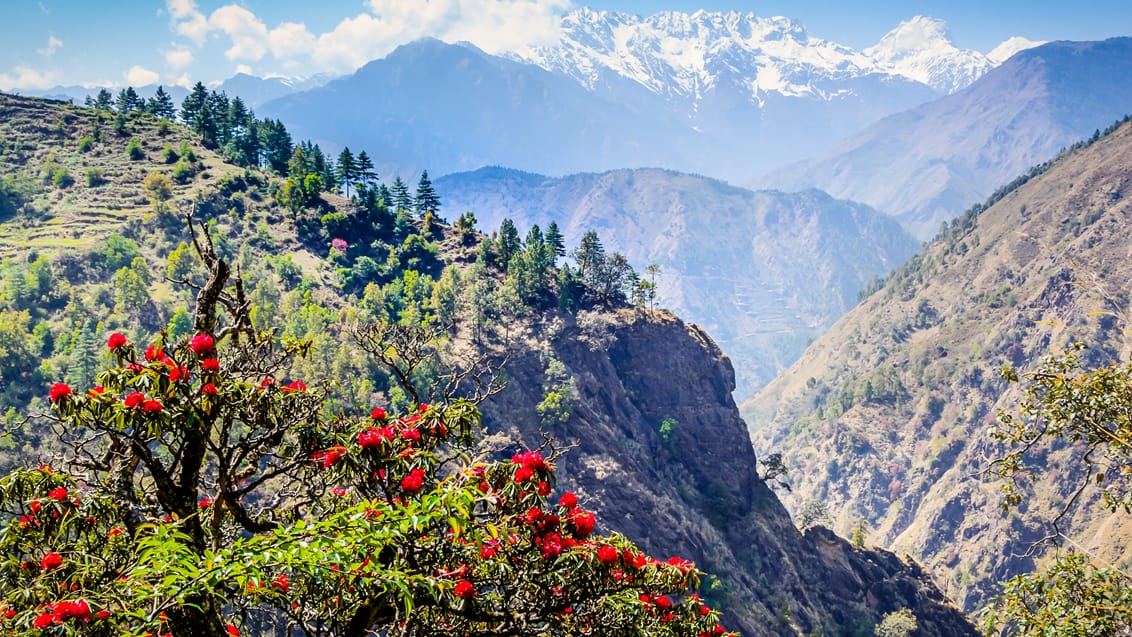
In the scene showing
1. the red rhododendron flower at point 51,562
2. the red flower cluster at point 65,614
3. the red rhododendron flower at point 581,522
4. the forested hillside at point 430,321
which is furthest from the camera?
the forested hillside at point 430,321

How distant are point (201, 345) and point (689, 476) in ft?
292

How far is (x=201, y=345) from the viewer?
7711 mm

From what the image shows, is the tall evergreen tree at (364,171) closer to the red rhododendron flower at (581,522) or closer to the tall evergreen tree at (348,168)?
the tall evergreen tree at (348,168)

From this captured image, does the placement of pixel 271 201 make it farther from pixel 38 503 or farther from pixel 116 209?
pixel 38 503

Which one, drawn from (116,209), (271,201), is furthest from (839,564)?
(116,209)

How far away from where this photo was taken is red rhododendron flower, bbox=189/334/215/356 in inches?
303

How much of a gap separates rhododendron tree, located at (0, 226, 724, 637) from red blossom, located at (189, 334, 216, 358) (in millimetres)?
34

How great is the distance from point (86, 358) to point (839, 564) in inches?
3527

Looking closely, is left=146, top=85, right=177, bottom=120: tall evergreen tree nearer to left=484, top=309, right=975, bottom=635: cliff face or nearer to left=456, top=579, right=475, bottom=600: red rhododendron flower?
left=484, top=309, right=975, bottom=635: cliff face

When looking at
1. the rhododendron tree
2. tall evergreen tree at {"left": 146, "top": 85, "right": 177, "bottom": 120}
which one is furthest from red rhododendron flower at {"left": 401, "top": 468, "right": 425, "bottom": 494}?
tall evergreen tree at {"left": 146, "top": 85, "right": 177, "bottom": 120}

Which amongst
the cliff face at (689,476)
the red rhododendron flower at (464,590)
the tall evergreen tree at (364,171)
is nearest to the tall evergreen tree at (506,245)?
the cliff face at (689,476)

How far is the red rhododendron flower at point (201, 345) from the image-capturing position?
768cm

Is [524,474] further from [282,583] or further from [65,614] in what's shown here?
[65,614]

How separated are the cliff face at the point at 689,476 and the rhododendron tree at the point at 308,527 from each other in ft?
207
